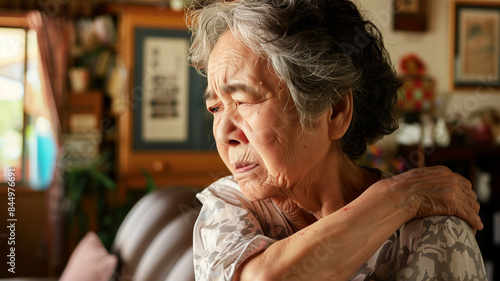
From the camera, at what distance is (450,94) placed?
13.8 ft

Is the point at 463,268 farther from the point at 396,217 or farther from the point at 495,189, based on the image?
the point at 495,189

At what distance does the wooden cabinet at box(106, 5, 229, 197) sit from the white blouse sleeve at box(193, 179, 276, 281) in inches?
121

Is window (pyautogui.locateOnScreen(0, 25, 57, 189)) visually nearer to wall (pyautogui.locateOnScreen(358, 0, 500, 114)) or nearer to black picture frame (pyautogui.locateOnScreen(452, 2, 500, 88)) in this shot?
wall (pyautogui.locateOnScreen(358, 0, 500, 114))

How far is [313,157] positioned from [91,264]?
1.46 m

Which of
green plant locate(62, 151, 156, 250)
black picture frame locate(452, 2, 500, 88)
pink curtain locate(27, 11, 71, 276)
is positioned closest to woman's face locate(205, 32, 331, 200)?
green plant locate(62, 151, 156, 250)

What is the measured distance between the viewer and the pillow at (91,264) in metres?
1.90

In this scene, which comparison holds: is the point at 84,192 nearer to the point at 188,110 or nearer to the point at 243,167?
the point at 188,110

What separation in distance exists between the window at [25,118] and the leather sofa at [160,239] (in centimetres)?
202

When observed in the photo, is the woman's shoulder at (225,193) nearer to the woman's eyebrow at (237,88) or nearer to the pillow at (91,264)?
the woman's eyebrow at (237,88)

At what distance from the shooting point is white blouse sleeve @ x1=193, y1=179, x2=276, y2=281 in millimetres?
697

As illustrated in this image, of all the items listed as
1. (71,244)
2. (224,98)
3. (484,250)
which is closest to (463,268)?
(224,98)

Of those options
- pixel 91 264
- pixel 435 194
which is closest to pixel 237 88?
pixel 435 194

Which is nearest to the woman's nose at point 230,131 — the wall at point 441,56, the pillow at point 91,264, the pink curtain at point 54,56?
the pillow at point 91,264

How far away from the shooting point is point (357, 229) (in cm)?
67
